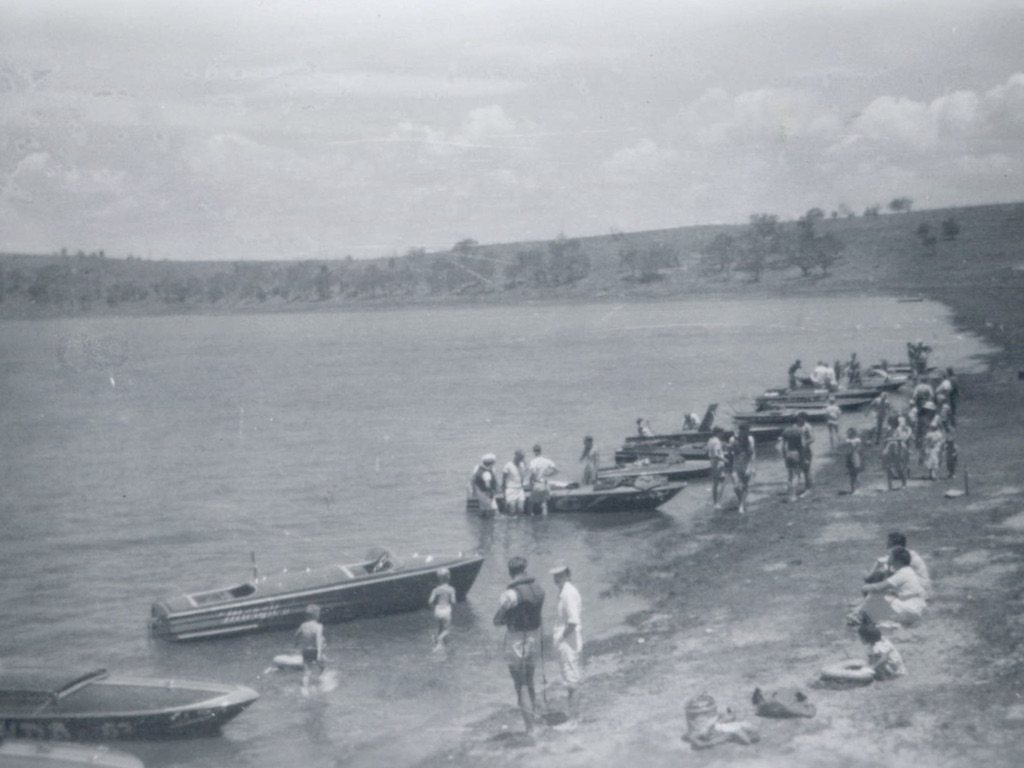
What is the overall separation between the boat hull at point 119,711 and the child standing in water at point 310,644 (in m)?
1.97

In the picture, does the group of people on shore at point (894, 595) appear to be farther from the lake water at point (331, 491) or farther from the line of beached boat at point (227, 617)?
the line of beached boat at point (227, 617)

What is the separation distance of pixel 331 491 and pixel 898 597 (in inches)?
1112

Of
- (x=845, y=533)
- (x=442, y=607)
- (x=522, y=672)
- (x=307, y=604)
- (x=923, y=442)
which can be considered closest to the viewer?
(x=522, y=672)

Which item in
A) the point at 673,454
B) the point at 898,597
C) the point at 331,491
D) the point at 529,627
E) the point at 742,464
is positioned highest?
the point at 529,627

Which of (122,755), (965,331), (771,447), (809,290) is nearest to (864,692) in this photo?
(122,755)

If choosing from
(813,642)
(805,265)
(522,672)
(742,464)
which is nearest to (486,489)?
(742,464)

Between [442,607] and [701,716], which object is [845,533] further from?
[701,716]

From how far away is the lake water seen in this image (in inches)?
721

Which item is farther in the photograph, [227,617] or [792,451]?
[792,451]

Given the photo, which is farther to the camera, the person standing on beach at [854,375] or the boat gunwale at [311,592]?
the person standing on beach at [854,375]

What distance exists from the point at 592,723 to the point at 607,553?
42.5ft

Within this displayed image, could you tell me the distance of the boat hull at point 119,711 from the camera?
1595 cm

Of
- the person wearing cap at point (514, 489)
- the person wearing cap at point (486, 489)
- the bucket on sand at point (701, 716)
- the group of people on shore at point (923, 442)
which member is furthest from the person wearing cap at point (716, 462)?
the bucket on sand at point (701, 716)

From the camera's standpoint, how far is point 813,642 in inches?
621
